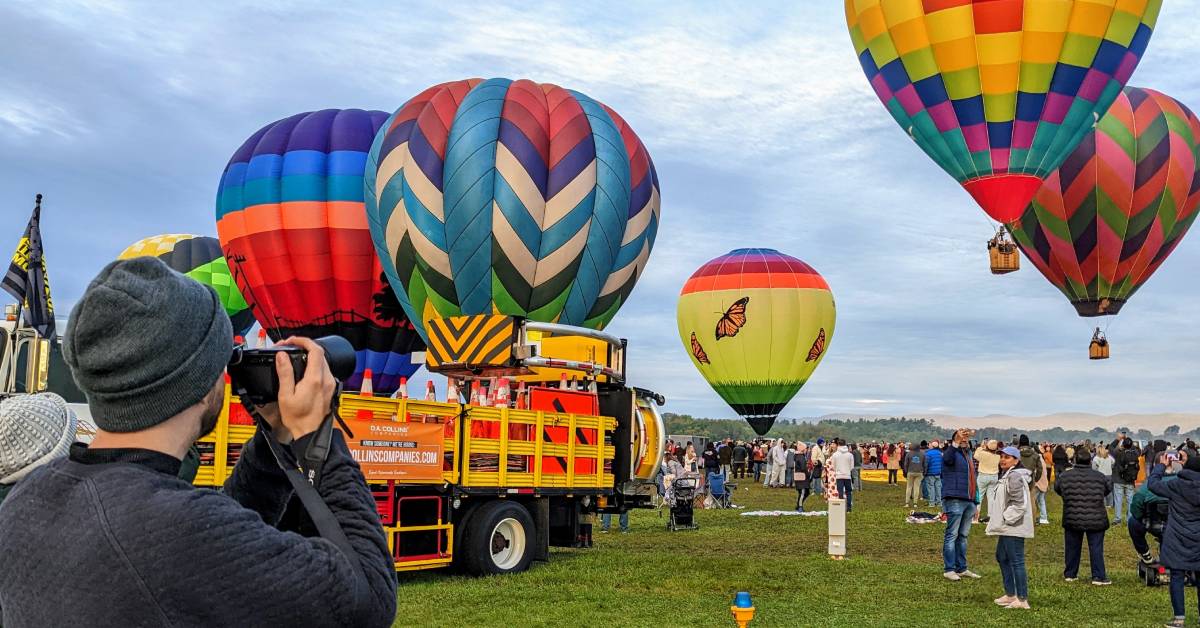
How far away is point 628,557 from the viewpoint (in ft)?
53.3

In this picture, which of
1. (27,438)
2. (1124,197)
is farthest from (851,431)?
(27,438)

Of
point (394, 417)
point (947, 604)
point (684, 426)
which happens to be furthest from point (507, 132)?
point (684, 426)

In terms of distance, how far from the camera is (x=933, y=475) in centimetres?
2661

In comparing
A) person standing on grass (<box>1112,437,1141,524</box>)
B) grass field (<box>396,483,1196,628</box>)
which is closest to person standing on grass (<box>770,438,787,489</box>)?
person standing on grass (<box>1112,437,1141,524</box>)

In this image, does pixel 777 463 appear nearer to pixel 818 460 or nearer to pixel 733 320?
pixel 818 460

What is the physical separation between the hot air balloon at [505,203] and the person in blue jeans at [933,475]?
330 inches

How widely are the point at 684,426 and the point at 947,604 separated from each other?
5197 inches

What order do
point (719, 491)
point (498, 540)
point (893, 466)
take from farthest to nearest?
point (893, 466), point (719, 491), point (498, 540)

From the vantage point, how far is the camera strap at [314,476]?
2137 millimetres

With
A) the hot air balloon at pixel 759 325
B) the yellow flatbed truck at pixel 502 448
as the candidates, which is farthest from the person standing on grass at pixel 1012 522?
the hot air balloon at pixel 759 325

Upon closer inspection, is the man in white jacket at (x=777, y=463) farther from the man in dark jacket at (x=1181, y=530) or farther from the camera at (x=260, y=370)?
the camera at (x=260, y=370)

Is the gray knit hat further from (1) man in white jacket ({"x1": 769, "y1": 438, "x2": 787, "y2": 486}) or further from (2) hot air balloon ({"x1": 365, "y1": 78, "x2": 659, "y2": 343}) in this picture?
(1) man in white jacket ({"x1": 769, "y1": 438, "x2": 787, "y2": 486})

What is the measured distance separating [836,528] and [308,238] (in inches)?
619

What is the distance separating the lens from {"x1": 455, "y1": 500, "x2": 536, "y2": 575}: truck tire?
13.1 meters
